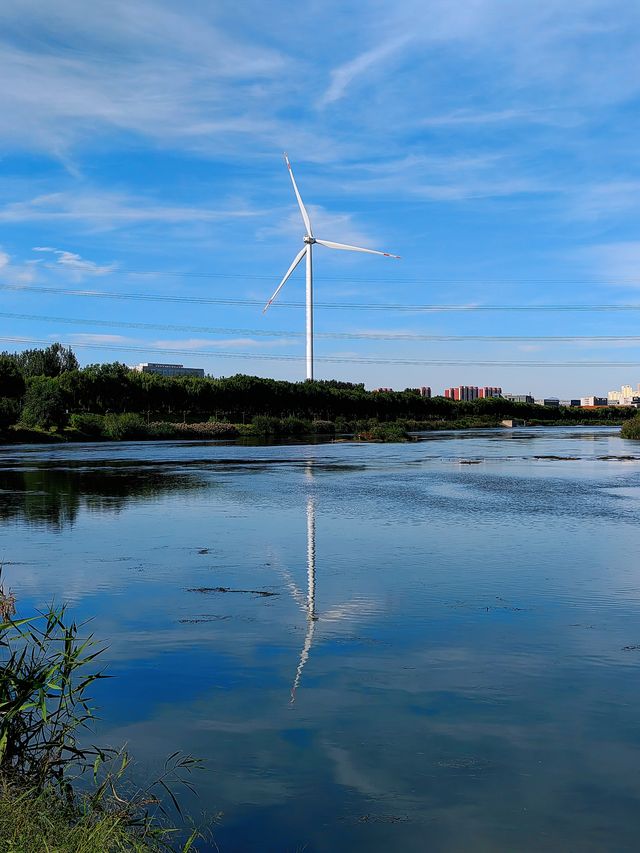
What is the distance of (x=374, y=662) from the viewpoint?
9.83 metres

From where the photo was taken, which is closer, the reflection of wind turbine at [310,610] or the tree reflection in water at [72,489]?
the reflection of wind turbine at [310,610]

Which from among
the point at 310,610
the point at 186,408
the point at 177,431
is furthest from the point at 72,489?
the point at 186,408

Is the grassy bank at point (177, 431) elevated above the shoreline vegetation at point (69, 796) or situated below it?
above

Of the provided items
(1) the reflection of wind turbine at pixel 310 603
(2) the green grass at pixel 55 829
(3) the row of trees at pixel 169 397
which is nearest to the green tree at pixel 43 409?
(3) the row of trees at pixel 169 397

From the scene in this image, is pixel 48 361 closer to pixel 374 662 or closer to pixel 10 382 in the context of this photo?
pixel 10 382

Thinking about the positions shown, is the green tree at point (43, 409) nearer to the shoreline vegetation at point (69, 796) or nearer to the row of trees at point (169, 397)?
the row of trees at point (169, 397)

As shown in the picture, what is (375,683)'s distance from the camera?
29.8ft

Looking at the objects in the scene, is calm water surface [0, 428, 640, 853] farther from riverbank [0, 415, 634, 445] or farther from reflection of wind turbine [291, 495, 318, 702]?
riverbank [0, 415, 634, 445]

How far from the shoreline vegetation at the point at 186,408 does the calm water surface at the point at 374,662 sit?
58437mm

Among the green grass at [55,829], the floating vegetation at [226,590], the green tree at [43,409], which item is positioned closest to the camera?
the green grass at [55,829]

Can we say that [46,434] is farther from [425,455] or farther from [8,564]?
[8,564]

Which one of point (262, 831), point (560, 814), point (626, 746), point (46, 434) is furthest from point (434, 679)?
point (46, 434)

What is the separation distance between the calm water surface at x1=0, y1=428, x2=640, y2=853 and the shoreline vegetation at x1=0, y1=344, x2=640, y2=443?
5844 cm

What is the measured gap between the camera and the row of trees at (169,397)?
286ft
